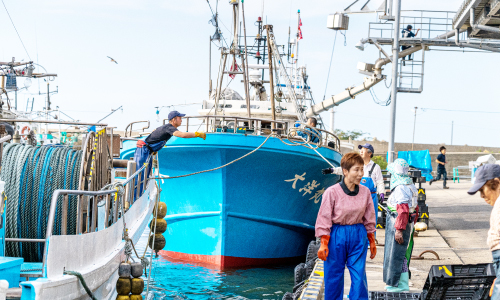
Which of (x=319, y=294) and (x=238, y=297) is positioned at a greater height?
(x=319, y=294)

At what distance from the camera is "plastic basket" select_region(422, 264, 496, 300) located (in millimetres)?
3941

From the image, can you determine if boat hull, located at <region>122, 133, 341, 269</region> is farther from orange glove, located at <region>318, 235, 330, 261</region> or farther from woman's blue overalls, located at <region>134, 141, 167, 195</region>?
orange glove, located at <region>318, 235, 330, 261</region>

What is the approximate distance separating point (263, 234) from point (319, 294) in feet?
15.4

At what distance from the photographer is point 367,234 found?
15.6ft

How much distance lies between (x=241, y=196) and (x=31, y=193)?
511 centimetres

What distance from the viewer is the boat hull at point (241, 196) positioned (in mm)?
9672

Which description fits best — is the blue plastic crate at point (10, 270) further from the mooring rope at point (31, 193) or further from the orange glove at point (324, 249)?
the orange glove at point (324, 249)

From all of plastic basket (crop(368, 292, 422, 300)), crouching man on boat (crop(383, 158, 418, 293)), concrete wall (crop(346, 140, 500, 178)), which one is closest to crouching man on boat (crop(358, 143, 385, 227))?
crouching man on boat (crop(383, 158, 418, 293))

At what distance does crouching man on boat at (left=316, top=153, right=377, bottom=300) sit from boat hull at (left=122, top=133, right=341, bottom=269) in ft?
16.2

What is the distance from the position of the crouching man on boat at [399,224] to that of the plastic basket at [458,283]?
1438 mm

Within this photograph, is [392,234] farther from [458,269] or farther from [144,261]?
[144,261]

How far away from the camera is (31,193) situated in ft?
17.3

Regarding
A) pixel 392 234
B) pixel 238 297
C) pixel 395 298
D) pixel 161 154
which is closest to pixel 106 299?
pixel 395 298

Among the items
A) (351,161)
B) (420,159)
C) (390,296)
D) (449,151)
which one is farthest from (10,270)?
(449,151)
